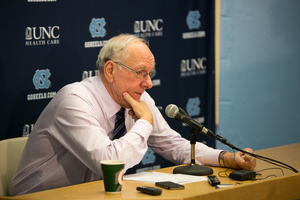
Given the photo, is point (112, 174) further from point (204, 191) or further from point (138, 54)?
point (138, 54)

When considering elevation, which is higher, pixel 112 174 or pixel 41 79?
pixel 41 79

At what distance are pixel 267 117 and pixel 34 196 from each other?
3618 millimetres

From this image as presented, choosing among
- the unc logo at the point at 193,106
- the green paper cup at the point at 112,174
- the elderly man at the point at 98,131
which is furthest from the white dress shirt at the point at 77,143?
the unc logo at the point at 193,106

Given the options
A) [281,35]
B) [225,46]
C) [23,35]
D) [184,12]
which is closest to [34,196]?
[23,35]

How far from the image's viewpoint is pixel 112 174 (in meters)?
1.52

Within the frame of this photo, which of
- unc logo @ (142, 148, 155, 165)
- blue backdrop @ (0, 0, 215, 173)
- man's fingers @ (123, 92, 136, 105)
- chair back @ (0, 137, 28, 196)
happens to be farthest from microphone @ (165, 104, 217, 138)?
unc logo @ (142, 148, 155, 165)

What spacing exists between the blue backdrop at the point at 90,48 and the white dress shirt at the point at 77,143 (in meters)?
0.76

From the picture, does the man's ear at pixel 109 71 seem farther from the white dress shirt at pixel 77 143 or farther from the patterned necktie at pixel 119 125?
the patterned necktie at pixel 119 125

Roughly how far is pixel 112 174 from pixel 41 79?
1676 mm

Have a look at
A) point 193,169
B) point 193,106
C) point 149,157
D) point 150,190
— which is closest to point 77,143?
point 150,190

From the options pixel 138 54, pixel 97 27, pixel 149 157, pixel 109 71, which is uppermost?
pixel 97 27

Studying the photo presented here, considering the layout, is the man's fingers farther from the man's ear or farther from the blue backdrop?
the blue backdrop

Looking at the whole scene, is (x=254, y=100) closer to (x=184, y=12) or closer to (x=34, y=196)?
(x=184, y=12)

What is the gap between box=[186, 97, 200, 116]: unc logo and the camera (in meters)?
3.91
